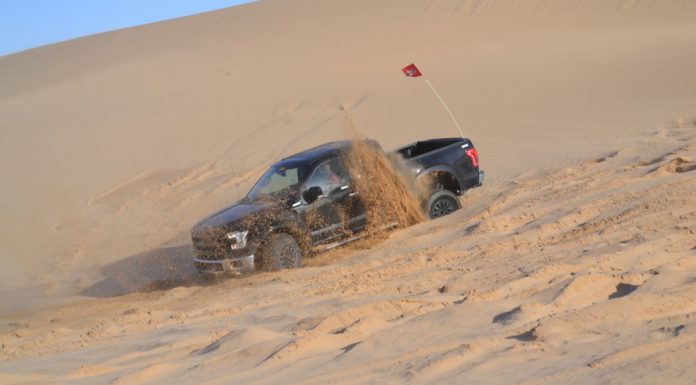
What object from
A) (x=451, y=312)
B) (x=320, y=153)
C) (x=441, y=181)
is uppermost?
(x=320, y=153)

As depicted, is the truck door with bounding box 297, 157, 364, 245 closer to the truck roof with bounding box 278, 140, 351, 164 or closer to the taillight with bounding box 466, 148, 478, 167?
the truck roof with bounding box 278, 140, 351, 164

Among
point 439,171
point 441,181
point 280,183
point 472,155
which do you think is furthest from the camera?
point 472,155

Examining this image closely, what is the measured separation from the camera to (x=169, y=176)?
60.9ft

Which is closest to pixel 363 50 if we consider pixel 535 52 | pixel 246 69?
pixel 246 69

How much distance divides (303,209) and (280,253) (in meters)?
0.68

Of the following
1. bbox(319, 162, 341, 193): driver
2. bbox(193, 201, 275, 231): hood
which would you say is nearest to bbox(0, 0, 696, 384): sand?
bbox(193, 201, 275, 231): hood

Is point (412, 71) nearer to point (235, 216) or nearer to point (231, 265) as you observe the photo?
point (235, 216)

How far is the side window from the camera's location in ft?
34.7

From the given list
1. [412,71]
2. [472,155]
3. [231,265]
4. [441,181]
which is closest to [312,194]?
[231,265]

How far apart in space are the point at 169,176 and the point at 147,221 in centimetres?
323

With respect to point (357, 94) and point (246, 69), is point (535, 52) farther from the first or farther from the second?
point (246, 69)

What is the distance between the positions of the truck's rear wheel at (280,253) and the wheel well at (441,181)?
2345 millimetres

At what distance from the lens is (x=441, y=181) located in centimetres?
1170

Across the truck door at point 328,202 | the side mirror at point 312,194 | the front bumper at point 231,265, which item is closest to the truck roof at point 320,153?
the truck door at point 328,202
